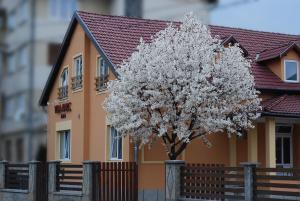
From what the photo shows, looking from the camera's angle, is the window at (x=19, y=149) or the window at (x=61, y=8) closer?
the window at (x=61, y=8)

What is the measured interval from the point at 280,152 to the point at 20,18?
18644mm

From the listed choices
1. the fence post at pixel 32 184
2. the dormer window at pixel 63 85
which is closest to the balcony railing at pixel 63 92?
the dormer window at pixel 63 85

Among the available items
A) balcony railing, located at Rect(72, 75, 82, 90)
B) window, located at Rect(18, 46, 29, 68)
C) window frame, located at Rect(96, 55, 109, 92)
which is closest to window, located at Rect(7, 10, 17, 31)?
window, located at Rect(18, 46, 29, 68)

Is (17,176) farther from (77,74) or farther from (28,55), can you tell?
(28,55)

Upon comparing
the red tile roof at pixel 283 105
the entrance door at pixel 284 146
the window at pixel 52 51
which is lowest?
the entrance door at pixel 284 146

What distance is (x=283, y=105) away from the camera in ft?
61.2

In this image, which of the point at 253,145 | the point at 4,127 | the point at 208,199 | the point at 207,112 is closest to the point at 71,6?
the point at 4,127

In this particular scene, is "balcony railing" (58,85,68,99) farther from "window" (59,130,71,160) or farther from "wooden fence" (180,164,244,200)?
Result: "wooden fence" (180,164,244,200)

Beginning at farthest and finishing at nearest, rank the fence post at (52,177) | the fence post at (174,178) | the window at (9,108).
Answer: the fence post at (52,177) → the fence post at (174,178) → the window at (9,108)

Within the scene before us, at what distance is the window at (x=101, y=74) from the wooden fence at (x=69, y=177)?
417 cm

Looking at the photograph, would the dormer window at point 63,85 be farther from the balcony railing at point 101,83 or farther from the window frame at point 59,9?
the window frame at point 59,9

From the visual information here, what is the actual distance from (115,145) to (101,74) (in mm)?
2930

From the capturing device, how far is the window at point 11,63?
252cm

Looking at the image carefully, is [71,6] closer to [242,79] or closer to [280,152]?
[242,79]
